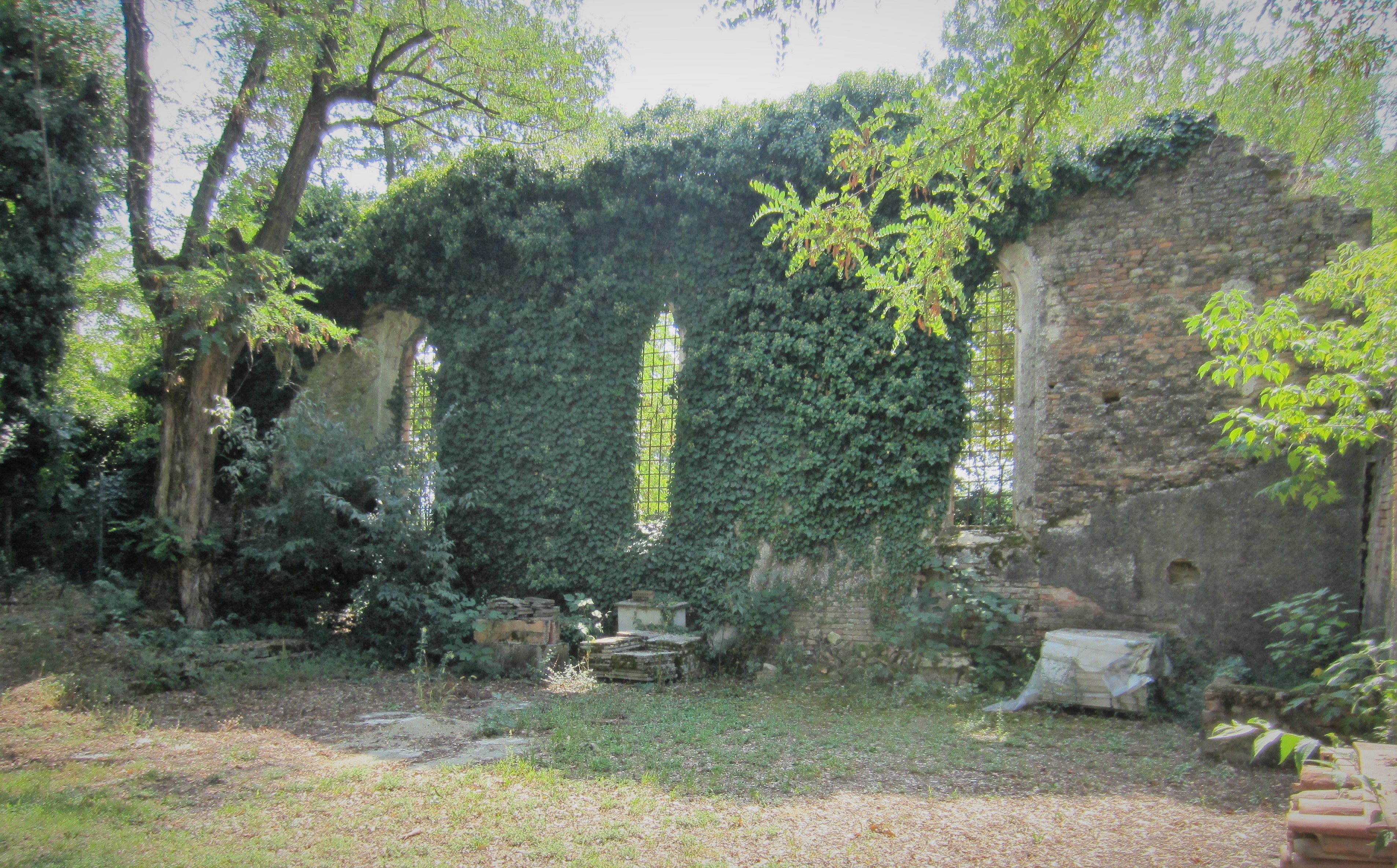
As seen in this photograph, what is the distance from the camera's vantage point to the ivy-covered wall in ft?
28.2

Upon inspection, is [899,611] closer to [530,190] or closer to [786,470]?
[786,470]

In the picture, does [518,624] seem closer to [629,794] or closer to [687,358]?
[687,358]

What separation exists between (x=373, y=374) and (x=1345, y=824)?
11.0 m

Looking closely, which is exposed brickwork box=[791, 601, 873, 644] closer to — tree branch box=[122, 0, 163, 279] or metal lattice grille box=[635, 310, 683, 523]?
metal lattice grille box=[635, 310, 683, 523]

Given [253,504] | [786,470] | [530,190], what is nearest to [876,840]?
[786,470]

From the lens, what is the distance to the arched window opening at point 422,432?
30.8 feet

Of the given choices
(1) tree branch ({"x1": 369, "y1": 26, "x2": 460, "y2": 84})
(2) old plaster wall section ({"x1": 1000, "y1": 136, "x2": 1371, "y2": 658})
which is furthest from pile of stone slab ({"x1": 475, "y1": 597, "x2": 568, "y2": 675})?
(1) tree branch ({"x1": 369, "y1": 26, "x2": 460, "y2": 84})

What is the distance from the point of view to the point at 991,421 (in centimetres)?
892

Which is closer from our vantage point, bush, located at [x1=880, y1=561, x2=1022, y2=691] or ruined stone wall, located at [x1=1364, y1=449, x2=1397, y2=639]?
ruined stone wall, located at [x1=1364, y1=449, x2=1397, y2=639]

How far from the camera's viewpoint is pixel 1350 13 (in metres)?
→ 3.71

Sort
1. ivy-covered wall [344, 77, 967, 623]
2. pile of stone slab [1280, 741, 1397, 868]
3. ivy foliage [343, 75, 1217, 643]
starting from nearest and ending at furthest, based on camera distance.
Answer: pile of stone slab [1280, 741, 1397, 868] → ivy foliage [343, 75, 1217, 643] → ivy-covered wall [344, 77, 967, 623]

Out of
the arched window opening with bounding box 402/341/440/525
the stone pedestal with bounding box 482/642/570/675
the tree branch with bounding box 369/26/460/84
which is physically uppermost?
the tree branch with bounding box 369/26/460/84

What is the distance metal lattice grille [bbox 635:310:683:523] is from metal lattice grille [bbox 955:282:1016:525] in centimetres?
331

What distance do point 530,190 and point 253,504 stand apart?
5.36m
